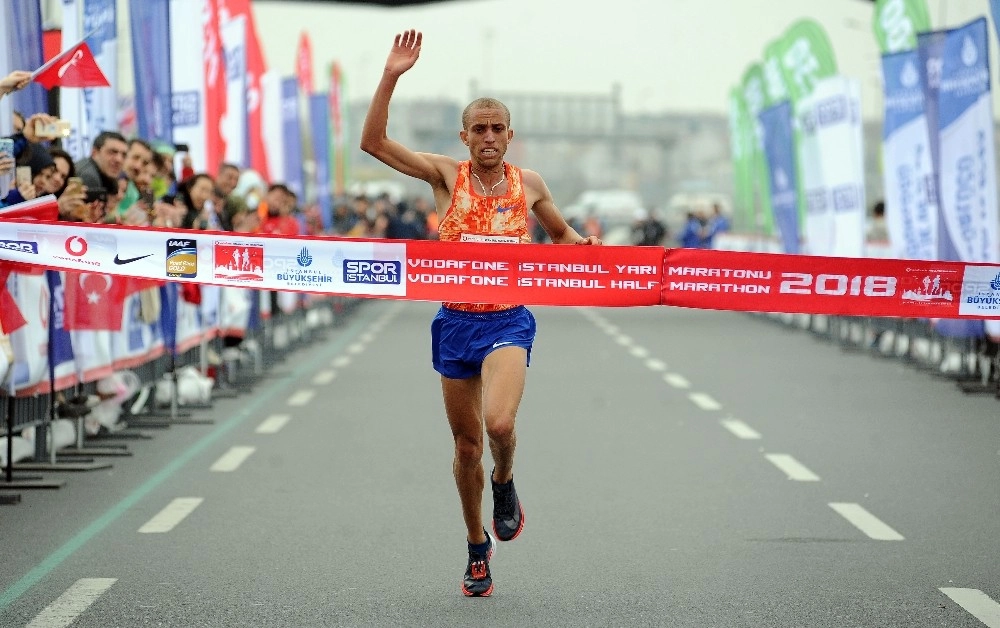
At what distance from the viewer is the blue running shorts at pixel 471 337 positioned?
699 cm

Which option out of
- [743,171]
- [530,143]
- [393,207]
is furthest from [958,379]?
[530,143]

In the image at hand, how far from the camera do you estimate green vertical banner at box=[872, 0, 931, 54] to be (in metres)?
20.4

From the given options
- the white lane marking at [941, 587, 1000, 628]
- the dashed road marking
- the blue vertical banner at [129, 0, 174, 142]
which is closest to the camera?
the white lane marking at [941, 587, 1000, 628]

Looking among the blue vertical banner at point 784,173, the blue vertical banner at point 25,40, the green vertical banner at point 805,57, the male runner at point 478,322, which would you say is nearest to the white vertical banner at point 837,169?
the green vertical banner at point 805,57

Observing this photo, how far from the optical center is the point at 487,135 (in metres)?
6.94

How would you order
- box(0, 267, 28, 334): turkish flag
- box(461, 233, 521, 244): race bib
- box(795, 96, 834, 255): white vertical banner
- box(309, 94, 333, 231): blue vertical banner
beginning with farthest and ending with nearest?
box(309, 94, 333, 231): blue vertical banner
box(795, 96, 834, 255): white vertical banner
box(0, 267, 28, 334): turkish flag
box(461, 233, 521, 244): race bib

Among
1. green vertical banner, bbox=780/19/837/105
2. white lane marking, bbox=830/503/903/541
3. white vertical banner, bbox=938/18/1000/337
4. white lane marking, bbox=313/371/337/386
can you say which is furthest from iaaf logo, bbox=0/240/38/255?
green vertical banner, bbox=780/19/837/105

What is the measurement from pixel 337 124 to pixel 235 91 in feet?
60.6

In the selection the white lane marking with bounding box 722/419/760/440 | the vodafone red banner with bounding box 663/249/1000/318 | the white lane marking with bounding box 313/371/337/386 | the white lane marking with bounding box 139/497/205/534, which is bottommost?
the white lane marking with bounding box 722/419/760/440

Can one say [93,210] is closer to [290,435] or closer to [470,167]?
[290,435]

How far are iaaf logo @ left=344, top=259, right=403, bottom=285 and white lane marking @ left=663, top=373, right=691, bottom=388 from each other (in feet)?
30.4

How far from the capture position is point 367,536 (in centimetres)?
838

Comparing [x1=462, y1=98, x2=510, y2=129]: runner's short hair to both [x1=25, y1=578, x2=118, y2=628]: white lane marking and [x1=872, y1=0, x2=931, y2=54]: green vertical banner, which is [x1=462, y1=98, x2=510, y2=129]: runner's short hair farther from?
[x1=872, y1=0, x2=931, y2=54]: green vertical banner

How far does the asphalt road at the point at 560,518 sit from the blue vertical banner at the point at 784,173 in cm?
1169
